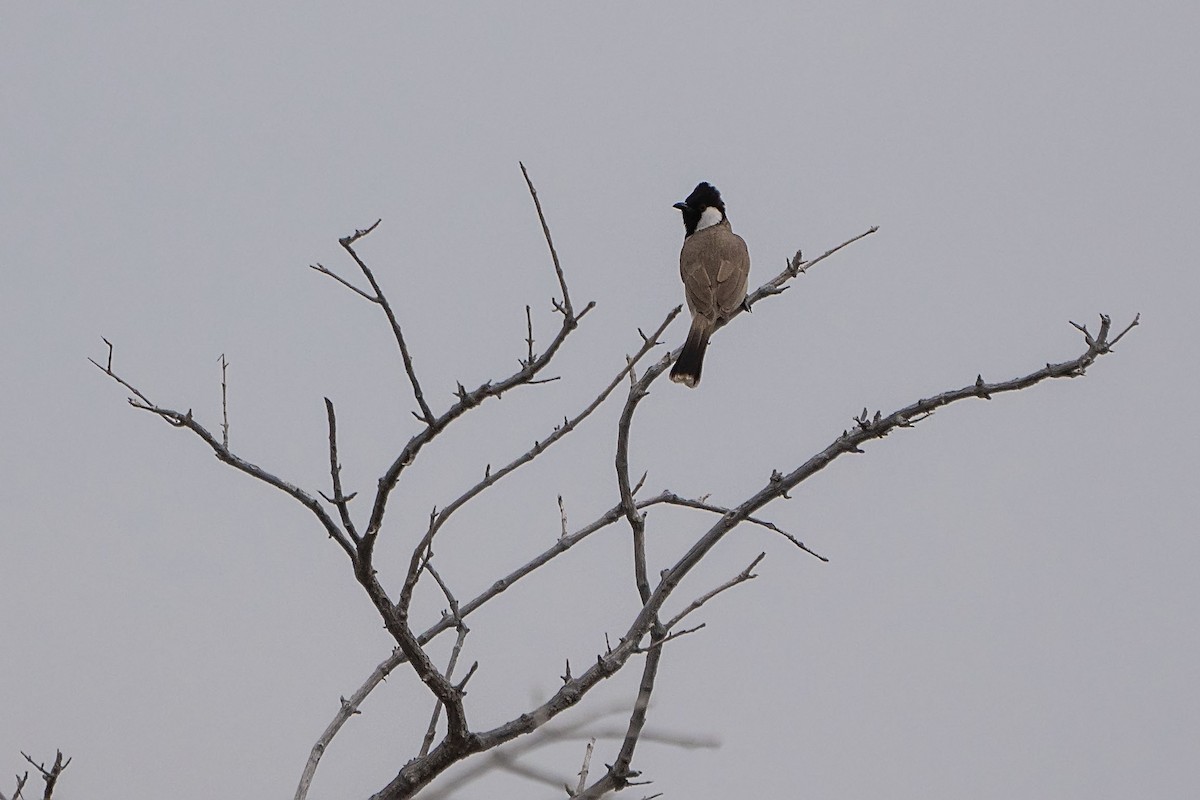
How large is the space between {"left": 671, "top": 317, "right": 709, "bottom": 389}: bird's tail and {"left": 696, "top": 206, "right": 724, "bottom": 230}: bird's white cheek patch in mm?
1879

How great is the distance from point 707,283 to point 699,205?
6.07ft

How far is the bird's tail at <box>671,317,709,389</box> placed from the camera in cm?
677

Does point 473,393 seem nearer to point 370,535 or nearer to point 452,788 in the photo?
point 370,535

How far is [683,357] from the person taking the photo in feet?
22.8

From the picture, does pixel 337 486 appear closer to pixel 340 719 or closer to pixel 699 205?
pixel 340 719

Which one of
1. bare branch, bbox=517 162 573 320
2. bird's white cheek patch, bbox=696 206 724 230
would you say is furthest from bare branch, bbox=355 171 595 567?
bird's white cheek patch, bbox=696 206 724 230

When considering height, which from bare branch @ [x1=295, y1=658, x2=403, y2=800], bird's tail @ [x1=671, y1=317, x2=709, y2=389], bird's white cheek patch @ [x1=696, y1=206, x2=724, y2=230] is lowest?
bare branch @ [x1=295, y1=658, x2=403, y2=800]

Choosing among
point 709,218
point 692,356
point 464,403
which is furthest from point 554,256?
point 709,218

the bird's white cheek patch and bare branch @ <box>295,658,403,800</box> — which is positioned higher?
the bird's white cheek patch

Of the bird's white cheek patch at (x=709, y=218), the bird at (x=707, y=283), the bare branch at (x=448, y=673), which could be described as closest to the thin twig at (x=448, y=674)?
the bare branch at (x=448, y=673)

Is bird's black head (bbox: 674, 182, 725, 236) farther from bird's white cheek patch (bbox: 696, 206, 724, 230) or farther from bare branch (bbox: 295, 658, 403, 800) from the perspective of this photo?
bare branch (bbox: 295, 658, 403, 800)

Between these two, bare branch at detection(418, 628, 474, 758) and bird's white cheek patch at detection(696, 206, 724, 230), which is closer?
bare branch at detection(418, 628, 474, 758)

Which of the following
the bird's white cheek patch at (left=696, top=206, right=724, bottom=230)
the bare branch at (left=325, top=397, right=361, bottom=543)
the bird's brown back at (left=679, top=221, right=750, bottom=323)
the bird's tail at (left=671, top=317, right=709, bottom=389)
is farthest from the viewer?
the bird's white cheek patch at (left=696, top=206, right=724, bottom=230)

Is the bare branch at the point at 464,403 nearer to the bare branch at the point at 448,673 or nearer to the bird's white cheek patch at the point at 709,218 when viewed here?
the bare branch at the point at 448,673
